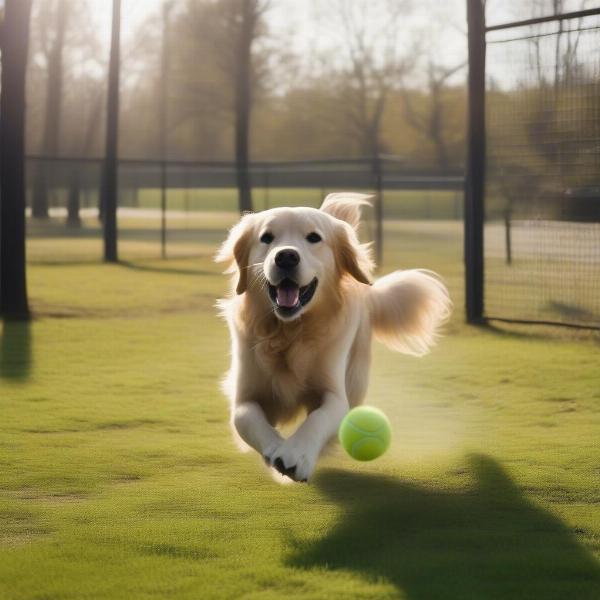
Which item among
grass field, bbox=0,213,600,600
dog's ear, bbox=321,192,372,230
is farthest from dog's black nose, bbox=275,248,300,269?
dog's ear, bbox=321,192,372,230

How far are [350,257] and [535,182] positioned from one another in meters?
5.44

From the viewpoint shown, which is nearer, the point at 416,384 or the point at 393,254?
the point at 416,384

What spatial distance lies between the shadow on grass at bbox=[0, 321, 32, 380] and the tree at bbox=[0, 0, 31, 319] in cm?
77

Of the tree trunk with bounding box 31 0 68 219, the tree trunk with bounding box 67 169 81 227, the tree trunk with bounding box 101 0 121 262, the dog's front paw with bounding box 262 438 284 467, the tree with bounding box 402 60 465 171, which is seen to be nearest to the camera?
the dog's front paw with bounding box 262 438 284 467

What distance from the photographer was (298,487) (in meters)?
5.34

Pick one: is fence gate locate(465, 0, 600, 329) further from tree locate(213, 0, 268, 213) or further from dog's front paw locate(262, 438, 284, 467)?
tree locate(213, 0, 268, 213)

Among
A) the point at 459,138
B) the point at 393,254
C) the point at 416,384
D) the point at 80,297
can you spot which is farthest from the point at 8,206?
the point at 459,138

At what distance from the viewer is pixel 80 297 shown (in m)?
15.0

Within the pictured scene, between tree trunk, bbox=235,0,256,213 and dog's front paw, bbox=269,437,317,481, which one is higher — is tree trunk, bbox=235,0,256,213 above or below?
above

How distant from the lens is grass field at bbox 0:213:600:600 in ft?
12.9

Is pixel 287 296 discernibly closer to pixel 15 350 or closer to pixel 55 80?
pixel 15 350

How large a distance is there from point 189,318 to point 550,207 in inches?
175

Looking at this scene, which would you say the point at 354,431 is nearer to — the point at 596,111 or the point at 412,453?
the point at 412,453

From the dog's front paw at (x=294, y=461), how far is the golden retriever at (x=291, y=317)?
0.67ft
